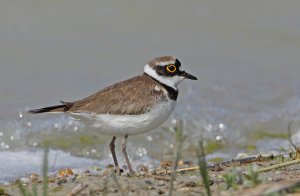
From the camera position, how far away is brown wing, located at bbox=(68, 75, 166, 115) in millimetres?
6727

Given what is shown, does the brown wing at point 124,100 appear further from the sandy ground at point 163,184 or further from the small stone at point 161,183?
the small stone at point 161,183

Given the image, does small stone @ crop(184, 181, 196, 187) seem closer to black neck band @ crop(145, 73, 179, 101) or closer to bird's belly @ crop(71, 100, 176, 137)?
bird's belly @ crop(71, 100, 176, 137)

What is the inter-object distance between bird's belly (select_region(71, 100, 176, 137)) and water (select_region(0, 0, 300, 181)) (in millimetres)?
1504

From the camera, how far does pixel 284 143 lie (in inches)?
386

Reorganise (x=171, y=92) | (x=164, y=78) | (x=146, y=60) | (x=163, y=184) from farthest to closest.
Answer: (x=146, y=60) < (x=164, y=78) < (x=171, y=92) < (x=163, y=184)

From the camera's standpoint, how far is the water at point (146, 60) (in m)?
10.1

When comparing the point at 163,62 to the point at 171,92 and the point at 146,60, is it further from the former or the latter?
the point at 146,60

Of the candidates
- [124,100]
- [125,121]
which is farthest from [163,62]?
[125,121]

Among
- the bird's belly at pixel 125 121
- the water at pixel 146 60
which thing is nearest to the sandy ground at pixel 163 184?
the bird's belly at pixel 125 121

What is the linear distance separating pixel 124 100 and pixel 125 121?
0.69ft

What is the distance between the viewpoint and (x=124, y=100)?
268 inches

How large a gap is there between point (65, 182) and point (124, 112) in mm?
1046

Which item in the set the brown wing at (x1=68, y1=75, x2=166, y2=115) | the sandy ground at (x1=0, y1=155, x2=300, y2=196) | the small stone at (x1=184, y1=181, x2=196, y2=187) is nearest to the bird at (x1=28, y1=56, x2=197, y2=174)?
the brown wing at (x1=68, y1=75, x2=166, y2=115)

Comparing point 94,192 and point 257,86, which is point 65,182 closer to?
point 94,192
